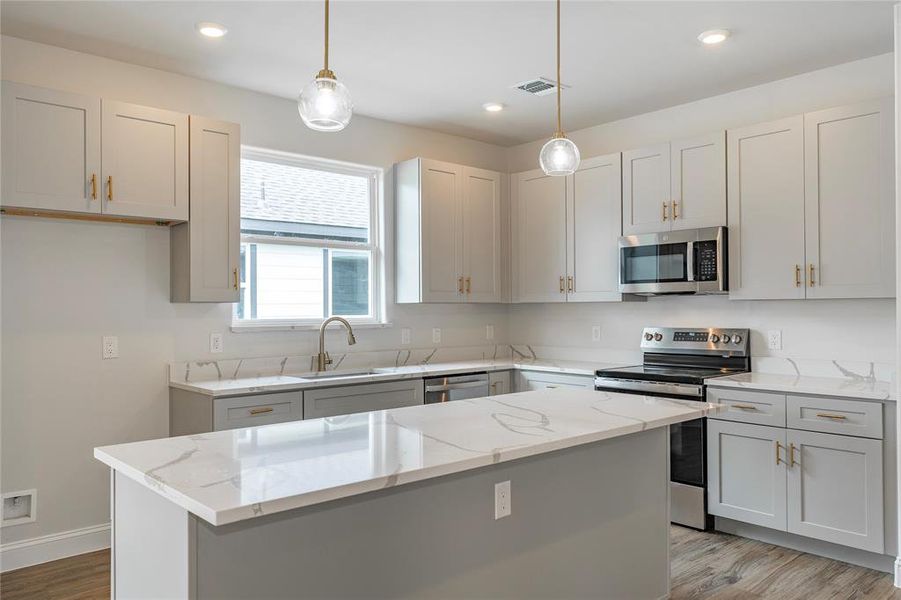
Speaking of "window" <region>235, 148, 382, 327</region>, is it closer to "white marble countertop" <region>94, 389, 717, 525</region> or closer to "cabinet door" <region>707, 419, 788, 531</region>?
"white marble countertop" <region>94, 389, 717, 525</region>

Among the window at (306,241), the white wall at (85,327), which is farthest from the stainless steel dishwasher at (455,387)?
the white wall at (85,327)

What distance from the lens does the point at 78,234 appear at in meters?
3.44

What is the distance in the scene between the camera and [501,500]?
6.84ft

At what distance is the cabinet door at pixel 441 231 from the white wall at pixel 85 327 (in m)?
1.18

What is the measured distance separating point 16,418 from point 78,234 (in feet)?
3.16

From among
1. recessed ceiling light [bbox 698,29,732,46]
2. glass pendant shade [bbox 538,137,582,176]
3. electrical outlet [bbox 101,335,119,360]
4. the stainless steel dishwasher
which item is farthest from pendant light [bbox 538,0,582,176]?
electrical outlet [bbox 101,335,119,360]

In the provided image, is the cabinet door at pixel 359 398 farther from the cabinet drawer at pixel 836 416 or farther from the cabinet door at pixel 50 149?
the cabinet drawer at pixel 836 416

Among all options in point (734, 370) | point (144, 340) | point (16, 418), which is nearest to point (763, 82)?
point (734, 370)

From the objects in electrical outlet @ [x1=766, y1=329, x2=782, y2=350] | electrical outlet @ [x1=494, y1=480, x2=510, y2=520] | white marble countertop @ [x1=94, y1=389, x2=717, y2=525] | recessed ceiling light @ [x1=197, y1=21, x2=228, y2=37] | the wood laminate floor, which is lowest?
the wood laminate floor


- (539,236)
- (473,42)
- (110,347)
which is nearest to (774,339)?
(539,236)

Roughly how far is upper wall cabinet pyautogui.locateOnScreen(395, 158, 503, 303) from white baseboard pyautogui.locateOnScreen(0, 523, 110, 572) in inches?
91.4

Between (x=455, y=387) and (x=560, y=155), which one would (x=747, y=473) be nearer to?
(x=455, y=387)

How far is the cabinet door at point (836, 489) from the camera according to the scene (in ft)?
10.2

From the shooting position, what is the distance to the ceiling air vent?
3930mm
